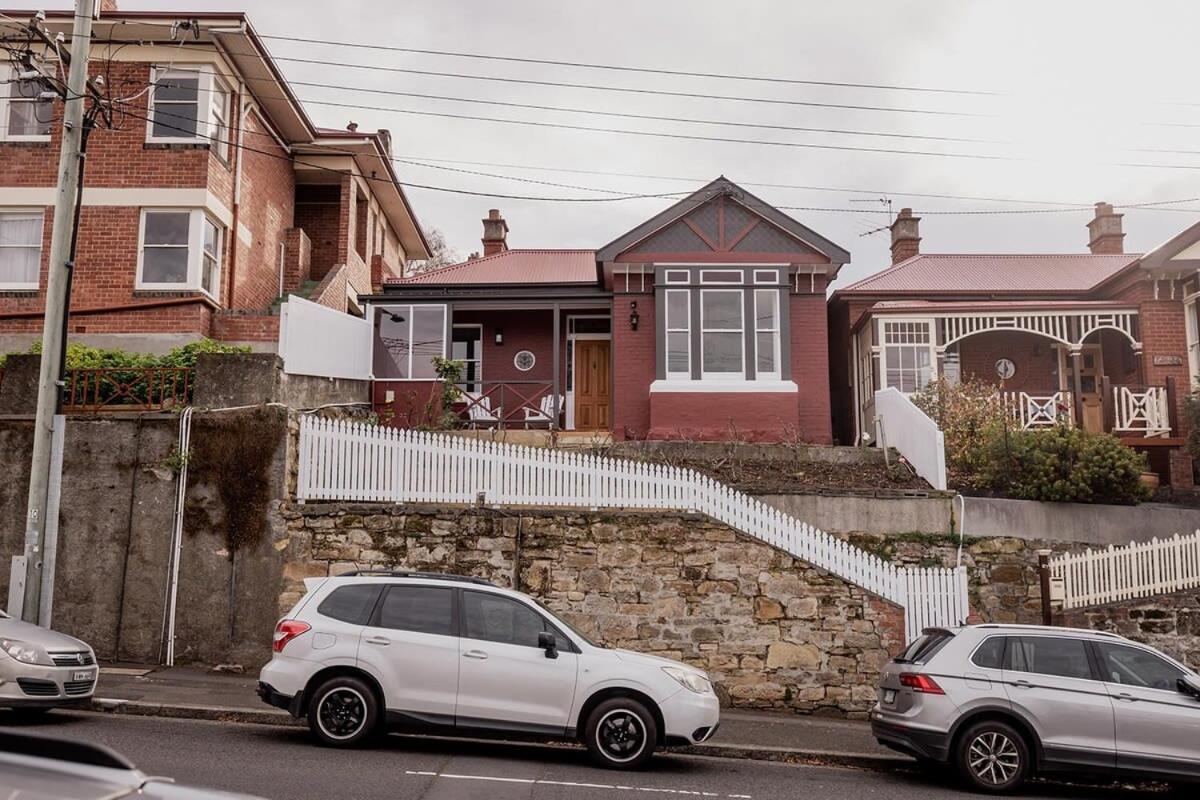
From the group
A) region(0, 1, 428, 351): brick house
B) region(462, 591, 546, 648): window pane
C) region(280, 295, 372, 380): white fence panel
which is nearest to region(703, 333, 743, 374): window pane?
region(280, 295, 372, 380): white fence panel

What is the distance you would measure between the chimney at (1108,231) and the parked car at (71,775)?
29.5m

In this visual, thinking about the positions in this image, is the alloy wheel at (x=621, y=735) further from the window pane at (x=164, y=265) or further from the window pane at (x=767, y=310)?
the window pane at (x=164, y=265)

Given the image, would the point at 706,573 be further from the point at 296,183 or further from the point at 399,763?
the point at 296,183

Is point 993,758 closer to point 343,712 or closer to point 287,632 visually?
point 343,712

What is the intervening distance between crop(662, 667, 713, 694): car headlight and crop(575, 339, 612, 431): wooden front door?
45.9ft

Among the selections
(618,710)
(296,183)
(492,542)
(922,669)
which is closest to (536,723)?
(618,710)

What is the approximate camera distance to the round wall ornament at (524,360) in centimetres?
2336

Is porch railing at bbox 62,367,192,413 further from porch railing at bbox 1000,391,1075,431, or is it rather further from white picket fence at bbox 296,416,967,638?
porch railing at bbox 1000,391,1075,431

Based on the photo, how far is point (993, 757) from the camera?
898 centimetres

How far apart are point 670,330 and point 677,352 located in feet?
1.60

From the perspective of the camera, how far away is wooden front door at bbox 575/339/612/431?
76.1 feet

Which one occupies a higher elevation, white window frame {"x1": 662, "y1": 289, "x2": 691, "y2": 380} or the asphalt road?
white window frame {"x1": 662, "y1": 289, "x2": 691, "y2": 380}

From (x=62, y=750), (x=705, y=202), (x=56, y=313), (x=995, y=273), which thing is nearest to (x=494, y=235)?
(x=705, y=202)

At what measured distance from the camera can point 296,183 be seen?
24688 millimetres
